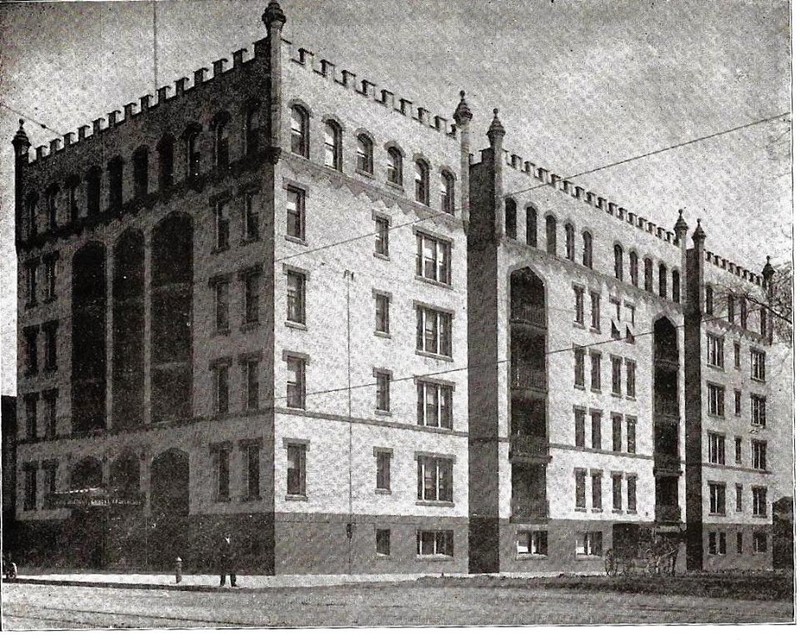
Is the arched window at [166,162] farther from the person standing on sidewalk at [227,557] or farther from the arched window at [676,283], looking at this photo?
the arched window at [676,283]

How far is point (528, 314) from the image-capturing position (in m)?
24.1

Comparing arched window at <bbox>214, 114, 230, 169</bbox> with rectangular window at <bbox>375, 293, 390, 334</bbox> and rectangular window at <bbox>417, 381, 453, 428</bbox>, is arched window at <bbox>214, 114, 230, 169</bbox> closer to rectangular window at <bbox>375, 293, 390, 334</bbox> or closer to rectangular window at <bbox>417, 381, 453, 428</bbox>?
rectangular window at <bbox>375, 293, 390, 334</bbox>

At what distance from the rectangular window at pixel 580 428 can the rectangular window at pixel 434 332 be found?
238cm

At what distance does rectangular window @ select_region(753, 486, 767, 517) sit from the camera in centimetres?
2120

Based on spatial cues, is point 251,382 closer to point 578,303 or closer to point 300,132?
point 300,132

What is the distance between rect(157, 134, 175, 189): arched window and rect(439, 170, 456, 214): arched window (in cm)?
459

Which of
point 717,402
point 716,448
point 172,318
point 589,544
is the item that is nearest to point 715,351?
point 717,402

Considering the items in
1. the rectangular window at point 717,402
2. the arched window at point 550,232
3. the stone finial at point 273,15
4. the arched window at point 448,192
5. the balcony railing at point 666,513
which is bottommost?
the balcony railing at point 666,513

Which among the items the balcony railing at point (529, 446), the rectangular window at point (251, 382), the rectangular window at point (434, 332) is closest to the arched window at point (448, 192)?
the rectangular window at point (434, 332)

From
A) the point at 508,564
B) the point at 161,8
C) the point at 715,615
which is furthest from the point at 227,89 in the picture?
the point at 715,615

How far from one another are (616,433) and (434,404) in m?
3.07

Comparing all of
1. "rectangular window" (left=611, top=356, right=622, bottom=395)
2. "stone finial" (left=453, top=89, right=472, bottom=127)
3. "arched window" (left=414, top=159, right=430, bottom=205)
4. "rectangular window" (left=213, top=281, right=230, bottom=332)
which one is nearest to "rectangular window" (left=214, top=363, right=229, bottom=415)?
"rectangular window" (left=213, top=281, right=230, bottom=332)

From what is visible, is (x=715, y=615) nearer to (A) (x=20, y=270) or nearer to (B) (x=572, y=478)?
(B) (x=572, y=478)

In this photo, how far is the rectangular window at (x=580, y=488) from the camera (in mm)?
22812
